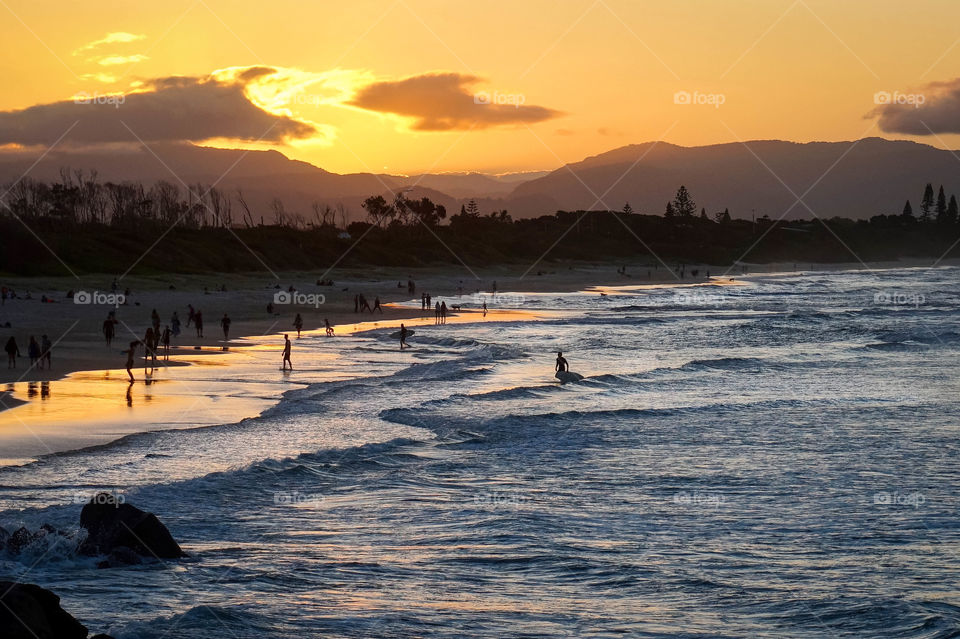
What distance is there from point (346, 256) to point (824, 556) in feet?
331

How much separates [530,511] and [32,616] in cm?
779

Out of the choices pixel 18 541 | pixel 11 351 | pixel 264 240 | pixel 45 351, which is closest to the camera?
pixel 18 541

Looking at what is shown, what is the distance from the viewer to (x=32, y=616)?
738cm

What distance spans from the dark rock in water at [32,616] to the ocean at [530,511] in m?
1.24

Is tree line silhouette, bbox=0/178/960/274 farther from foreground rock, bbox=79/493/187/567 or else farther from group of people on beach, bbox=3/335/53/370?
foreground rock, bbox=79/493/187/567

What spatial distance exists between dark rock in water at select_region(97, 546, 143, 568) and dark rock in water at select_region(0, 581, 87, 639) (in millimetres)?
3110

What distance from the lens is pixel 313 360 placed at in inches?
1302

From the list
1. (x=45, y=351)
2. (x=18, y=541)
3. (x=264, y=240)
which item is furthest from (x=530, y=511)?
(x=264, y=240)

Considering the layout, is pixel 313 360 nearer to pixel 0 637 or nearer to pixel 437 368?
pixel 437 368

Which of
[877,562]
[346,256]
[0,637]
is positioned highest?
[346,256]

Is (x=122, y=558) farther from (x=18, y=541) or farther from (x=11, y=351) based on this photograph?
(x=11, y=351)

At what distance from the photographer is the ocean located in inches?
385

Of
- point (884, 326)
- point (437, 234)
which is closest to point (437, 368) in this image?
point (884, 326)

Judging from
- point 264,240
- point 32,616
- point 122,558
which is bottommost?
point 122,558
